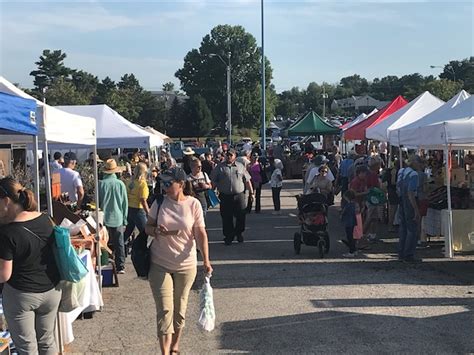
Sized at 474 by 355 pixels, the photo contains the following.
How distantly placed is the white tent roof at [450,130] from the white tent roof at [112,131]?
715 cm

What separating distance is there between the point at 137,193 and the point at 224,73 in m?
73.5

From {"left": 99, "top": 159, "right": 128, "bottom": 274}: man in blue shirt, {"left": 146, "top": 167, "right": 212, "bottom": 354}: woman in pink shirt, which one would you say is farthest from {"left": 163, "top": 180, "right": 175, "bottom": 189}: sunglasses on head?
{"left": 99, "top": 159, "right": 128, "bottom": 274}: man in blue shirt

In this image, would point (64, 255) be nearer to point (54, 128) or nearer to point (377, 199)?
point (54, 128)

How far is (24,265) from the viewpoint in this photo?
4.52 m

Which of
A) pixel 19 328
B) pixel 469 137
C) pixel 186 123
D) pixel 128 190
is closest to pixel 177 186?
pixel 19 328

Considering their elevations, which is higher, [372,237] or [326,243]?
[326,243]

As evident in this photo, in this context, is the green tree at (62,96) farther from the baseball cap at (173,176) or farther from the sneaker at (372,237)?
the baseball cap at (173,176)

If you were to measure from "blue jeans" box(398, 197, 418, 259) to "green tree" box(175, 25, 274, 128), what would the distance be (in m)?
72.1

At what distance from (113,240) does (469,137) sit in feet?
18.1

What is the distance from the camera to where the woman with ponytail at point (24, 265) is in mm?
4453

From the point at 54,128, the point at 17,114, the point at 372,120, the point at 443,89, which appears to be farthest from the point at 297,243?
the point at 443,89

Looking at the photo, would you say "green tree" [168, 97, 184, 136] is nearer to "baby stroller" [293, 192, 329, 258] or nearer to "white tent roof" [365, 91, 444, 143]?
"white tent roof" [365, 91, 444, 143]

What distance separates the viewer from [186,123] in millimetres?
78188

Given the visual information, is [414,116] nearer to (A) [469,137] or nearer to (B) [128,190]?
(A) [469,137]
